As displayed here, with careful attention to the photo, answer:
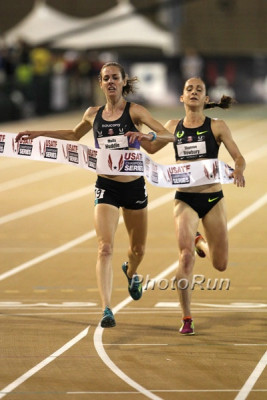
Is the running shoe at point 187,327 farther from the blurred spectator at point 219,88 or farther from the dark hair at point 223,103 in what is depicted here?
the blurred spectator at point 219,88

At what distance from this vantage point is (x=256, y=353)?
9969 millimetres

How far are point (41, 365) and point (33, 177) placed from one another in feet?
56.3

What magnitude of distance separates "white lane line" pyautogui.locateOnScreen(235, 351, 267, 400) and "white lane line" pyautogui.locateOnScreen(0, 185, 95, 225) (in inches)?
396

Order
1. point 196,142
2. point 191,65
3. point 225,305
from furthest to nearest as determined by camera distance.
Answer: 1. point 191,65
2. point 225,305
3. point 196,142

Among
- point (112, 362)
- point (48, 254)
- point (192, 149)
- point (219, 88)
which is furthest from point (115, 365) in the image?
point (219, 88)

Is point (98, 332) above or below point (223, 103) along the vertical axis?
below

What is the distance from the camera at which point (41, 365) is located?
9.52 meters

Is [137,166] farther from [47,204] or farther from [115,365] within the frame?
[47,204]

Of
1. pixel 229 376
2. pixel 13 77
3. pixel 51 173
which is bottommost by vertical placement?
pixel 229 376

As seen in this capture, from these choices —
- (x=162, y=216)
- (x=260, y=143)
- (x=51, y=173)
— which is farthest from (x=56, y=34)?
(x=162, y=216)

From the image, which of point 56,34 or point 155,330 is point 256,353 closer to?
point 155,330

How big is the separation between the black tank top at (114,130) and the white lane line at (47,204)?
26.5 ft

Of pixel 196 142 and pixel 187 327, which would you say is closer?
pixel 187 327

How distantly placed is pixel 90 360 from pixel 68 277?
4475 millimetres
